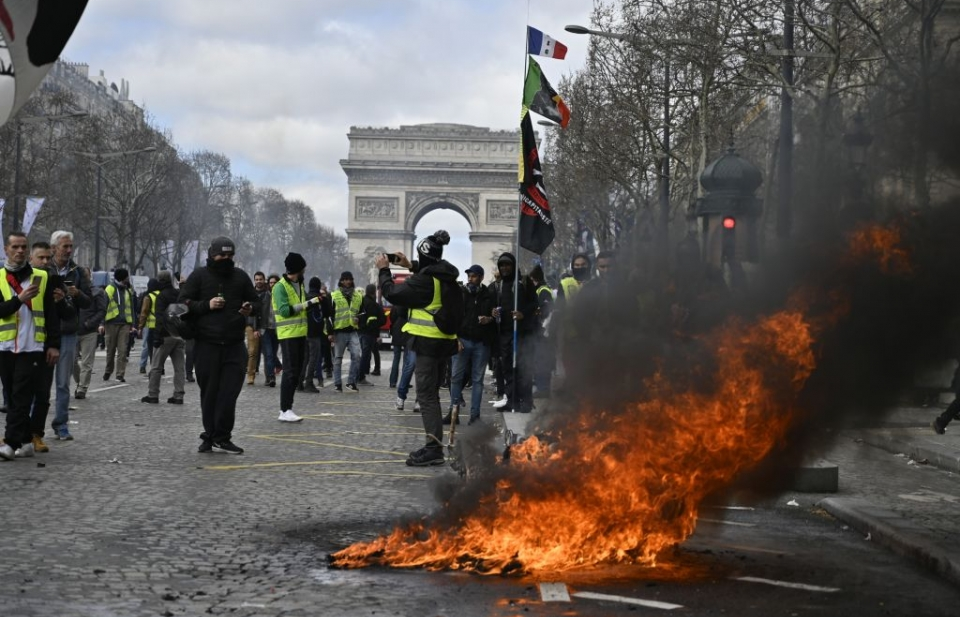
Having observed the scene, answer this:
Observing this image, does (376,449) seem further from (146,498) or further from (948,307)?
(948,307)

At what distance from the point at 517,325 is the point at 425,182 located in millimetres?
82372

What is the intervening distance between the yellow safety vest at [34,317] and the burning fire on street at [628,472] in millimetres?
4737

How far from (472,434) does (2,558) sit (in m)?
2.43

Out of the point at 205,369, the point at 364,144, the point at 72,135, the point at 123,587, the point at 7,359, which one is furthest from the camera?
the point at 364,144

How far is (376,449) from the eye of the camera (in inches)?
464

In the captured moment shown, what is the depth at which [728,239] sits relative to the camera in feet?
40.0

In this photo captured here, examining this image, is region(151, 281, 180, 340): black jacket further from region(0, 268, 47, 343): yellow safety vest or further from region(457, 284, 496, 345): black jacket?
region(0, 268, 47, 343): yellow safety vest

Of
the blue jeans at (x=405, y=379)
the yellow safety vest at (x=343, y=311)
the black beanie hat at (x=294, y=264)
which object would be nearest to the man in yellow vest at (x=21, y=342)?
the black beanie hat at (x=294, y=264)

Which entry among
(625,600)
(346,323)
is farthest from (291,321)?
(625,600)

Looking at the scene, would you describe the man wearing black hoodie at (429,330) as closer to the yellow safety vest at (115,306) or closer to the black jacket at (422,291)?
the black jacket at (422,291)

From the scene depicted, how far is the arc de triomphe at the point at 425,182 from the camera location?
95.4 metres

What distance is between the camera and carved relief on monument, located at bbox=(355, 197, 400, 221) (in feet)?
315

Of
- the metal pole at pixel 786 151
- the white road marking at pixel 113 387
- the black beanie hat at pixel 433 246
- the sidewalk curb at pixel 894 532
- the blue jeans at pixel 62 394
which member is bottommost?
the sidewalk curb at pixel 894 532

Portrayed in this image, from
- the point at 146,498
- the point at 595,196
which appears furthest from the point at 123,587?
the point at 595,196
